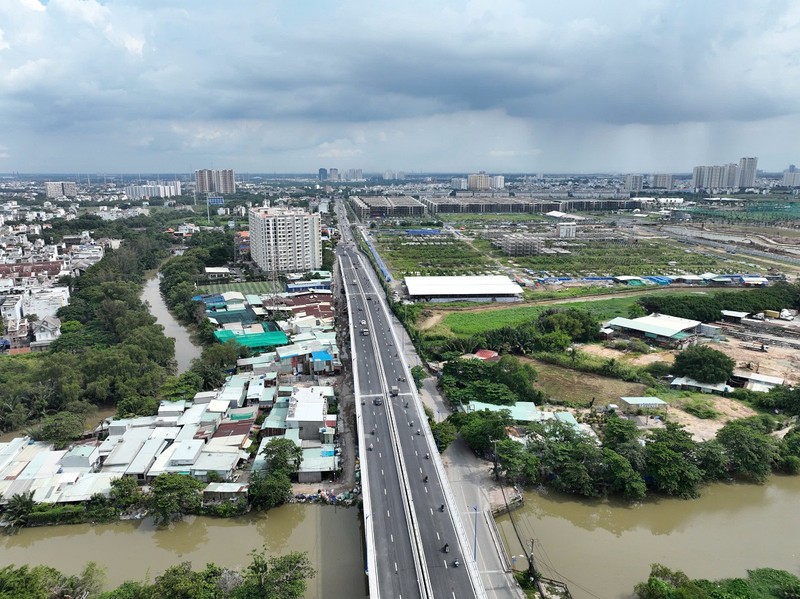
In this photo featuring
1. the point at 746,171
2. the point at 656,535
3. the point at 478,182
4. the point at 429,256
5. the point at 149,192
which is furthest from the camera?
the point at 478,182

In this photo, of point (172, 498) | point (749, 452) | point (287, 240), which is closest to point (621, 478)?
point (749, 452)

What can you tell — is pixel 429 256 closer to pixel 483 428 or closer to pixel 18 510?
pixel 483 428

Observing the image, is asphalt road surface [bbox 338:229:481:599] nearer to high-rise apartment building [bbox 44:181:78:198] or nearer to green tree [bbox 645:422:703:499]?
green tree [bbox 645:422:703:499]

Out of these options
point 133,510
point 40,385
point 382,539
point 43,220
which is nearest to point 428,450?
point 382,539

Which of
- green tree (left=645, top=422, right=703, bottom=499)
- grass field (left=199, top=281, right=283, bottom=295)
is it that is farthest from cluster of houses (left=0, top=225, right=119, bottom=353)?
green tree (left=645, top=422, right=703, bottom=499)

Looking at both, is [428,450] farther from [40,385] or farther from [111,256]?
[111,256]

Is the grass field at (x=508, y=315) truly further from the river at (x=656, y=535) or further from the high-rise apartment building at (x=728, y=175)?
the high-rise apartment building at (x=728, y=175)
